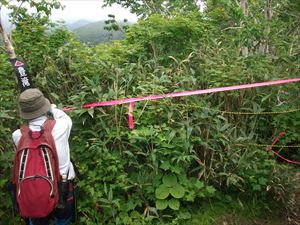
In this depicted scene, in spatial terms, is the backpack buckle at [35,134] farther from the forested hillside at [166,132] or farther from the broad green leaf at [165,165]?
the broad green leaf at [165,165]

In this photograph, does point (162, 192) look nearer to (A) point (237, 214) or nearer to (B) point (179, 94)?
(A) point (237, 214)

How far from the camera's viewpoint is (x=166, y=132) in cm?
391

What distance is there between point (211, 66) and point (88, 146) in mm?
2084

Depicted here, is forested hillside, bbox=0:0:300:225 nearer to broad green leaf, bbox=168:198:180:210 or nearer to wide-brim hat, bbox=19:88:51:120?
broad green leaf, bbox=168:198:180:210

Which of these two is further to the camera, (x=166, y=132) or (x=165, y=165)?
(x=166, y=132)

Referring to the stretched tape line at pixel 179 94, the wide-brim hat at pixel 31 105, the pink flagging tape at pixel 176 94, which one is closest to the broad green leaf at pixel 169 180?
the pink flagging tape at pixel 176 94

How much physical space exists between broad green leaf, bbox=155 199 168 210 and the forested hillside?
0.01 m

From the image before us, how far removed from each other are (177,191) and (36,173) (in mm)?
1660

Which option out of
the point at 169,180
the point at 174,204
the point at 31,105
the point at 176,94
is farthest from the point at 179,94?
the point at 31,105

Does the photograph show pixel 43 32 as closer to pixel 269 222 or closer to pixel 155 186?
pixel 155 186

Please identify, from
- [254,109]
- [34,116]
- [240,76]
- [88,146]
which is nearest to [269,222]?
[254,109]

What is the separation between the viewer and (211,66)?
4781mm

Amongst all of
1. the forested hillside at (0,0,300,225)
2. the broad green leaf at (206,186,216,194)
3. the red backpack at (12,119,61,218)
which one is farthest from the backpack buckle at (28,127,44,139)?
the broad green leaf at (206,186,216,194)

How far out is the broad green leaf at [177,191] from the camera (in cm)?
A: 375
